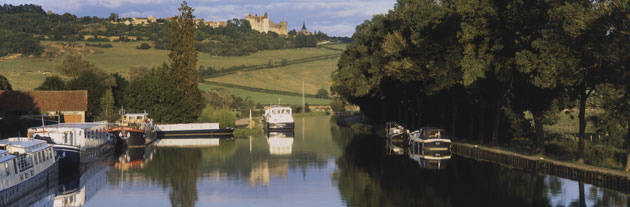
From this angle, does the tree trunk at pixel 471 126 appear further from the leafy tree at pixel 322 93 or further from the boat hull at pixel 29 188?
the leafy tree at pixel 322 93

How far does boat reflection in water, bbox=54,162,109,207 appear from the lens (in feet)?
123

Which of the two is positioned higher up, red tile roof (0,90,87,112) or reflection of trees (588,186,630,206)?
red tile roof (0,90,87,112)

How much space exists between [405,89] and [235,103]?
76.7 meters

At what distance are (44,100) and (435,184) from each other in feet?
193

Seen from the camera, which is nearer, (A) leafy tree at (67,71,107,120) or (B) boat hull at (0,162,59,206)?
(B) boat hull at (0,162,59,206)

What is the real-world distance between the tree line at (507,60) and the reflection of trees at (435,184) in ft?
17.9

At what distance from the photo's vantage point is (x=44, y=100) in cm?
8750

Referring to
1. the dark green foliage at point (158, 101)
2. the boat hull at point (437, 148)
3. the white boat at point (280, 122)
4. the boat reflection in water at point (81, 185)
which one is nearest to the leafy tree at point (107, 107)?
the dark green foliage at point (158, 101)

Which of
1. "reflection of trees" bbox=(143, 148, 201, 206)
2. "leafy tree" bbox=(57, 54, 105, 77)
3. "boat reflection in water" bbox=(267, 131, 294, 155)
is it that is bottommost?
"reflection of trees" bbox=(143, 148, 201, 206)

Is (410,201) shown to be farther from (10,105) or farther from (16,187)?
(10,105)

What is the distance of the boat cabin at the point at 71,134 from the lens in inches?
2062

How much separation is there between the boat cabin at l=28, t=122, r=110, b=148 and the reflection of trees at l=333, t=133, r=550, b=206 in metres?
19.0

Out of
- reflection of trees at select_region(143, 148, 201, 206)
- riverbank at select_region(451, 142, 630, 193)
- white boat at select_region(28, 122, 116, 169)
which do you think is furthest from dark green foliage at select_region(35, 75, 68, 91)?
riverbank at select_region(451, 142, 630, 193)

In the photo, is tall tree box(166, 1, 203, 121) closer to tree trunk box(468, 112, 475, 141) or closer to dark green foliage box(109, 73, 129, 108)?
dark green foliage box(109, 73, 129, 108)
